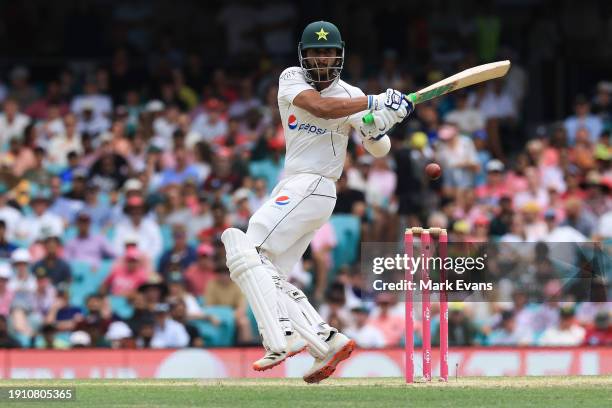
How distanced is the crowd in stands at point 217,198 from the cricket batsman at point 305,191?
2716 mm

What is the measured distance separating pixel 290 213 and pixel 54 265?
19.0 feet

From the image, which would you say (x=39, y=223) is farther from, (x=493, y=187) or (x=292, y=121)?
(x=292, y=121)

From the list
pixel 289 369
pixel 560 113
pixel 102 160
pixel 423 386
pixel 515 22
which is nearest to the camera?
pixel 423 386

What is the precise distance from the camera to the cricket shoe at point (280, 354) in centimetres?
826

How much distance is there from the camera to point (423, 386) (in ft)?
28.1

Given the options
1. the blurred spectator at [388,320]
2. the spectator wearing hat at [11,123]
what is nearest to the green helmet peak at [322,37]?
the blurred spectator at [388,320]

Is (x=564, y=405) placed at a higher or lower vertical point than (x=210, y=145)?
lower

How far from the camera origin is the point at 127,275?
13781 mm

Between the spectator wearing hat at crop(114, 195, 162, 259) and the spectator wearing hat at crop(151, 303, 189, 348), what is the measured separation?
1.34m

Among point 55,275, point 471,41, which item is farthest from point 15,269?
point 471,41

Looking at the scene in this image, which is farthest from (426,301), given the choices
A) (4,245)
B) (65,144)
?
(65,144)

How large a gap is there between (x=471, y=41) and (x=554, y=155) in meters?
2.80

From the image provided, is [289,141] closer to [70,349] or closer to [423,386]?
[423,386]

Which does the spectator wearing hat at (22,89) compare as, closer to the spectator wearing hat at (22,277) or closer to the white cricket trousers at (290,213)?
the spectator wearing hat at (22,277)
